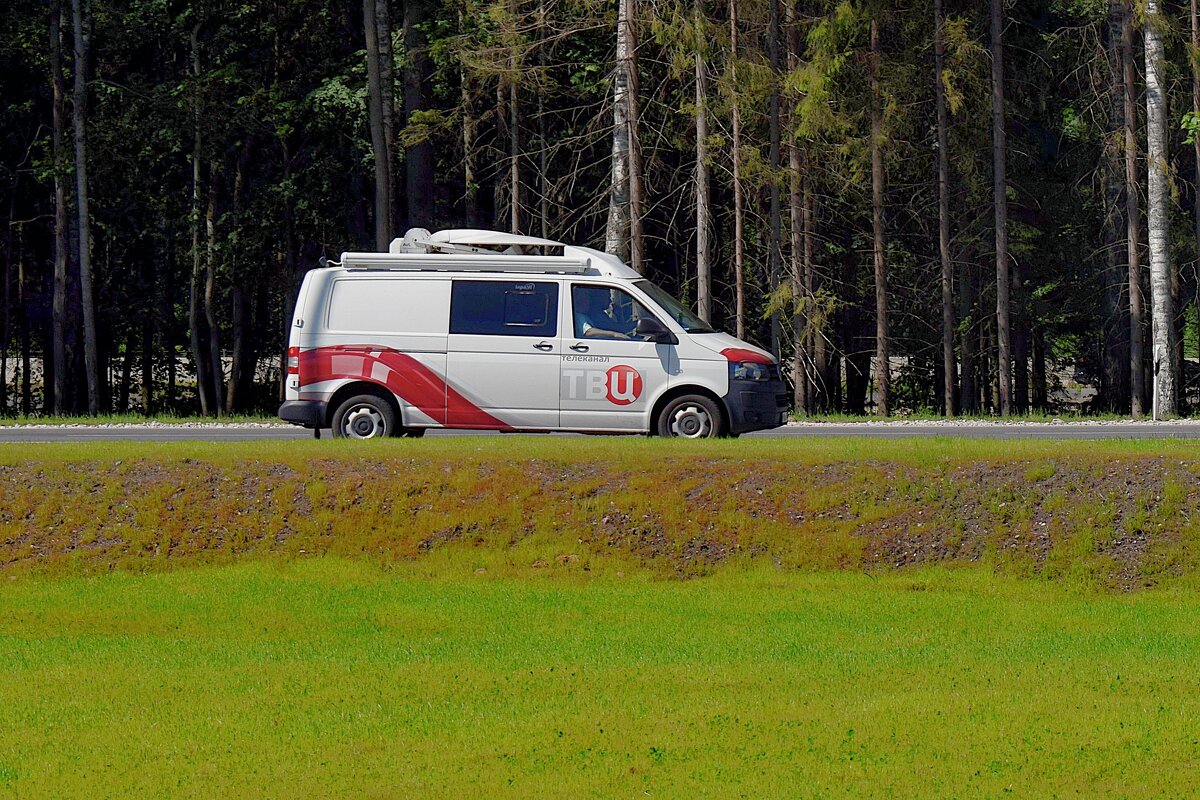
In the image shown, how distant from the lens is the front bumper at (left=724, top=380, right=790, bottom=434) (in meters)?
16.7

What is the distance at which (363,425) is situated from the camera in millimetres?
17125

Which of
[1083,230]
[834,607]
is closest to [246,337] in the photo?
[1083,230]

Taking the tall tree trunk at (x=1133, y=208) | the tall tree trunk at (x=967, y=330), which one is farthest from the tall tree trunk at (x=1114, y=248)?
the tall tree trunk at (x=967, y=330)

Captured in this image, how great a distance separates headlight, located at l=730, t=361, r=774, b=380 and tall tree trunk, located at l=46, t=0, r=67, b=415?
23250 millimetres

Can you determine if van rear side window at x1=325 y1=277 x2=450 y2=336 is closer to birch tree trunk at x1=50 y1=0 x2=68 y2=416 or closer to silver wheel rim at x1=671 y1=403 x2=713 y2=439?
silver wheel rim at x1=671 y1=403 x2=713 y2=439

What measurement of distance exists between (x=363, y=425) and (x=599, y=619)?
6398 mm

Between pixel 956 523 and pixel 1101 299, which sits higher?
pixel 1101 299

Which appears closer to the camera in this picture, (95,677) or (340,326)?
(95,677)

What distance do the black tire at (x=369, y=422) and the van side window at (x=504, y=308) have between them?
1.17 m

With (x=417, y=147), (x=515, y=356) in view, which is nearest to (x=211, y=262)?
(x=417, y=147)

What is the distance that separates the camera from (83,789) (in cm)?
727

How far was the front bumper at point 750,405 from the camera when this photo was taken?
16.7m

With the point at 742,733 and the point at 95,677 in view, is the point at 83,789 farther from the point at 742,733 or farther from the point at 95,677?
the point at 742,733

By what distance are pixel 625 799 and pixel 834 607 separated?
499cm
